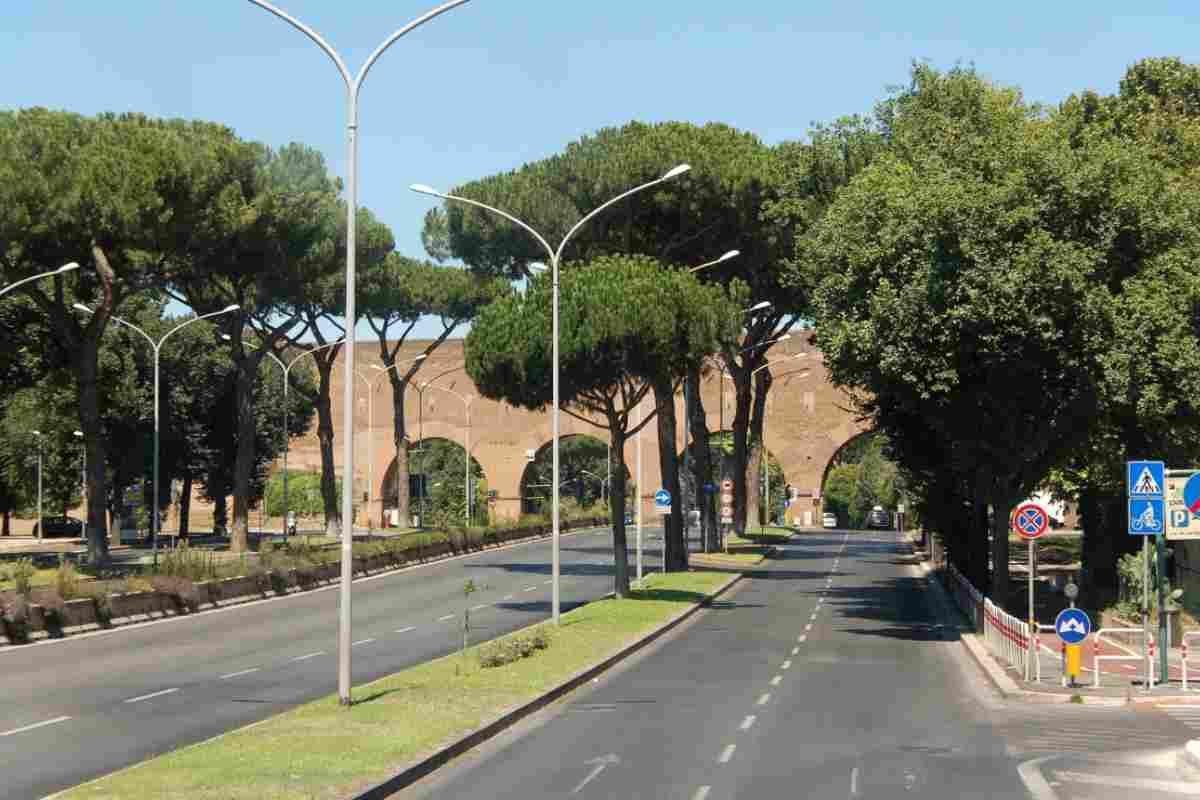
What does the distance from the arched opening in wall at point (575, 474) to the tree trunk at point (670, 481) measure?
57.0 meters

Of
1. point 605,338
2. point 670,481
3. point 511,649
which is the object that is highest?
point 605,338

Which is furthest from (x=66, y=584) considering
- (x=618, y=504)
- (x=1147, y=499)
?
(x=1147, y=499)

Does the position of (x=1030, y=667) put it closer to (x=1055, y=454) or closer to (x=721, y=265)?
(x=1055, y=454)

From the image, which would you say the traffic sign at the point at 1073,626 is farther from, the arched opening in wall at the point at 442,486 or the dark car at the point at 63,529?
the dark car at the point at 63,529

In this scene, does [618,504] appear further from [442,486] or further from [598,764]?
[442,486]

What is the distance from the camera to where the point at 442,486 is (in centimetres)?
10456

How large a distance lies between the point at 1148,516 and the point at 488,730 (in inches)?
452

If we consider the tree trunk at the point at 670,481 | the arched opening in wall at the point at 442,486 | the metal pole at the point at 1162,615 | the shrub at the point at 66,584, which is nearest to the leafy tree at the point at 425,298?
the arched opening in wall at the point at 442,486

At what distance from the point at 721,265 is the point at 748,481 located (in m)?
24.7

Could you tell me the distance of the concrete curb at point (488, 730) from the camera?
1412 centimetres

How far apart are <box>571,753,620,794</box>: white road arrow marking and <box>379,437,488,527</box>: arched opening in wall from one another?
176 feet

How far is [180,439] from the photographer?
78.4m

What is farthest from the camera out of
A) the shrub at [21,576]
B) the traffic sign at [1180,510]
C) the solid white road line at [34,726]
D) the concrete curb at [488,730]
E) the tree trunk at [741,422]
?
the tree trunk at [741,422]

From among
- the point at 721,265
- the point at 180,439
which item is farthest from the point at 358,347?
the point at 721,265
